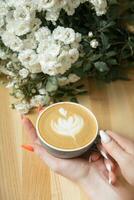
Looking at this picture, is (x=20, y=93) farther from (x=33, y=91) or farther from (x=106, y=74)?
(x=106, y=74)

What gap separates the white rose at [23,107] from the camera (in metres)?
0.90

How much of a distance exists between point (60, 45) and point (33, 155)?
0.77ft

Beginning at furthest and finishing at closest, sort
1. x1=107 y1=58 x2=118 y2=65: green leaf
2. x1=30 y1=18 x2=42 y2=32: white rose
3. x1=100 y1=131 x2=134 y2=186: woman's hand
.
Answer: x1=107 y1=58 x2=118 y2=65: green leaf, x1=30 y1=18 x2=42 y2=32: white rose, x1=100 y1=131 x2=134 y2=186: woman's hand

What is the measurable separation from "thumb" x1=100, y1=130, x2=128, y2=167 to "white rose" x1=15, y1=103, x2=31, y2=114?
0.22 meters

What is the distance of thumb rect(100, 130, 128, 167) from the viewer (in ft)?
2.41

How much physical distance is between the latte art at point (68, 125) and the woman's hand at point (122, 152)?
0.16 ft

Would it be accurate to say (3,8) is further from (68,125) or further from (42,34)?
(68,125)

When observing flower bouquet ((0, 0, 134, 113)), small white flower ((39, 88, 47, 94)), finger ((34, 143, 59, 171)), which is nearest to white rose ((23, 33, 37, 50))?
flower bouquet ((0, 0, 134, 113))

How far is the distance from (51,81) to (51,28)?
0.12 m

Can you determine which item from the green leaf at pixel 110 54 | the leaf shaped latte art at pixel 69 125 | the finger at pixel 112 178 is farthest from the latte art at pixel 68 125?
the green leaf at pixel 110 54

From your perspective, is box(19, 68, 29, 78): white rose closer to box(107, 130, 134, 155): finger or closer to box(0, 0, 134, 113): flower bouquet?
box(0, 0, 134, 113): flower bouquet

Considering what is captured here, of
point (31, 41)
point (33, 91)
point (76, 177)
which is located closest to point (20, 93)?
point (33, 91)

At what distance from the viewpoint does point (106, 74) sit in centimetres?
97

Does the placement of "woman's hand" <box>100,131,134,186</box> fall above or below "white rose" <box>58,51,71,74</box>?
below
